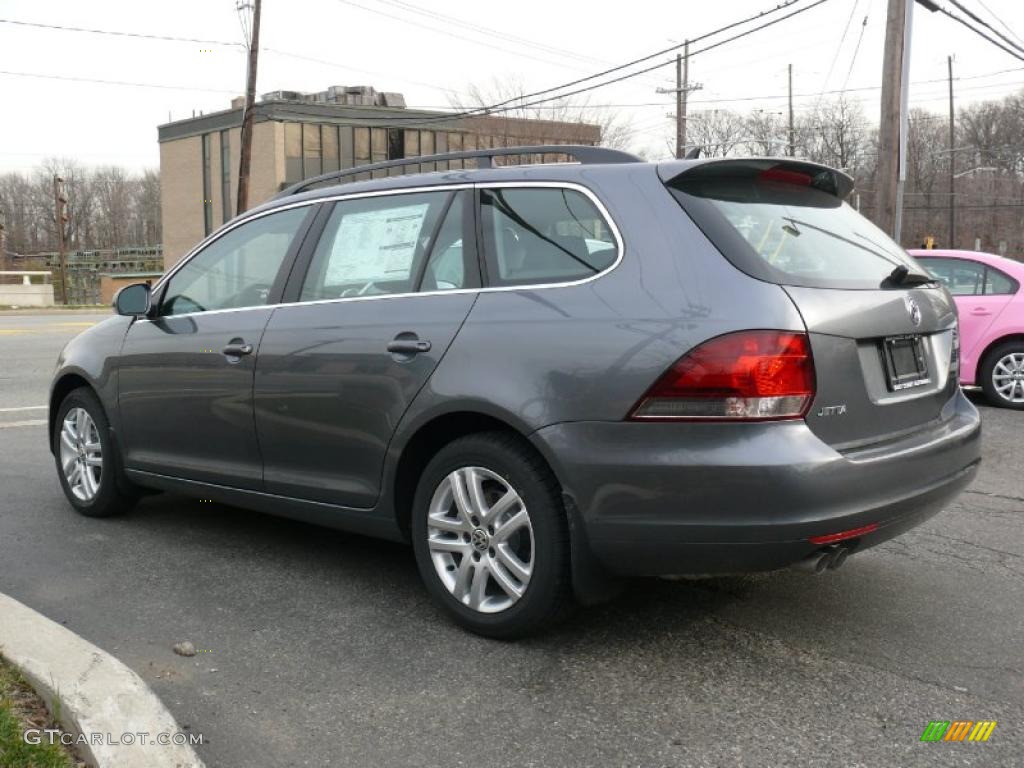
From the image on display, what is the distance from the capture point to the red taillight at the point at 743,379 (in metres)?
3.04

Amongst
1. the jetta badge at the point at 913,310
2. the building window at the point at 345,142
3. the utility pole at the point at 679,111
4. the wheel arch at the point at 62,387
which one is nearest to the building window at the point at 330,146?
the building window at the point at 345,142

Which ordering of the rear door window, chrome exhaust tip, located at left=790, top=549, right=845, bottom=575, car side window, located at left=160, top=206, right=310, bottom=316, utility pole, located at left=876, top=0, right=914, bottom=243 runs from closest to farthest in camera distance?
1. chrome exhaust tip, located at left=790, top=549, right=845, bottom=575
2. car side window, located at left=160, top=206, right=310, bottom=316
3. the rear door window
4. utility pole, located at left=876, top=0, right=914, bottom=243

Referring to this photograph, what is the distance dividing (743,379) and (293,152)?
5414cm

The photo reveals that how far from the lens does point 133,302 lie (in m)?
5.11

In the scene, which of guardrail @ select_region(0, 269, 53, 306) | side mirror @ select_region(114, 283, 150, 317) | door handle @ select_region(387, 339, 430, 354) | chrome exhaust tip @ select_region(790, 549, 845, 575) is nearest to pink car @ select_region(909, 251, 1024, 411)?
chrome exhaust tip @ select_region(790, 549, 845, 575)

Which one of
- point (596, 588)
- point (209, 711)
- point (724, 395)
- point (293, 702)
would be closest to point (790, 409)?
point (724, 395)

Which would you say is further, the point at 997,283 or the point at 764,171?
the point at 997,283

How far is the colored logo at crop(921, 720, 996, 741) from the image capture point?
2859 mm

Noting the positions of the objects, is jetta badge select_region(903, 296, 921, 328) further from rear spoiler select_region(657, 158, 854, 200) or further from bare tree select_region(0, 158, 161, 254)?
bare tree select_region(0, 158, 161, 254)

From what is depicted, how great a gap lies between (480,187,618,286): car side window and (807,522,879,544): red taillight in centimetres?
113

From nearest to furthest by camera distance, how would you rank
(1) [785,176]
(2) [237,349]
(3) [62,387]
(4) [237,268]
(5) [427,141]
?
1. (1) [785,176]
2. (2) [237,349]
3. (4) [237,268]
4. (3) [62,387]
5. (5) [427,141]

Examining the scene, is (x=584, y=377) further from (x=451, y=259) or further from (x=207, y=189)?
(x=207, y=189)

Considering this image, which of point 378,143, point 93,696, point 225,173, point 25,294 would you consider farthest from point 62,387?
point 225,173
